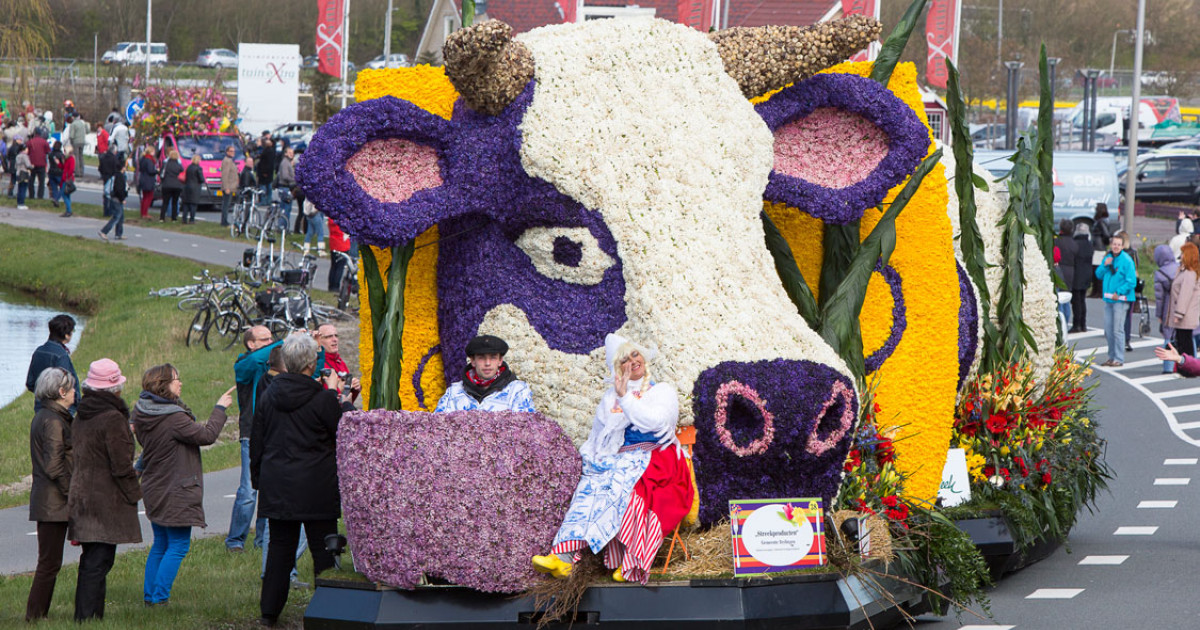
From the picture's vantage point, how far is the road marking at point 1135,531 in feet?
35.4

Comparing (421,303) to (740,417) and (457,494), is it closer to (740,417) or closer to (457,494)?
(457,494)

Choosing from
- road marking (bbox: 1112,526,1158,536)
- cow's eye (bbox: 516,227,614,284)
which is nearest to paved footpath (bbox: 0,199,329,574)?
cow's eye (bbox: 516,227,614,284)

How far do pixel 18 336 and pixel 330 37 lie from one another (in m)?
6.29

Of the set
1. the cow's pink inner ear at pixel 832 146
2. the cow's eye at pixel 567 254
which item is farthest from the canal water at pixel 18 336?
the cow's pink inner ear at pixel 832 146

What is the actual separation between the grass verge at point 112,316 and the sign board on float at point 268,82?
1383 centimetres

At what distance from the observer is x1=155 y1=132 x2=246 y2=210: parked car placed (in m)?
32.8

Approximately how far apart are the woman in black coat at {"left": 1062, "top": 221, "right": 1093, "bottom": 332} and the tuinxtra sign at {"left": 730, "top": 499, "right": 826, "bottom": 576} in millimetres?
16376

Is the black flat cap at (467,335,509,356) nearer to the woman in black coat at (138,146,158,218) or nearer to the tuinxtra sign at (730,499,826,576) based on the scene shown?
the tuinxtra sign at (730,499,826,576)

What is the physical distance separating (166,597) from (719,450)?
3.76 meters

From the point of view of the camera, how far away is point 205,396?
51.0 feet

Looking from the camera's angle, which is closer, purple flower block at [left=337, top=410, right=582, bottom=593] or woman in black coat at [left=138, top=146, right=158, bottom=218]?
purple flower block at [left=337, top=410, right=582, bottom=593]

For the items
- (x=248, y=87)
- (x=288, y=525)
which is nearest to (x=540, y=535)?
(x=288, y=525)

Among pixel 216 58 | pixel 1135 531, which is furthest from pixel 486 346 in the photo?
pixel 216 58

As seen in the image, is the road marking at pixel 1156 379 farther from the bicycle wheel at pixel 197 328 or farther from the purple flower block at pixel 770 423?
the purple flower block at pixel 770 423
